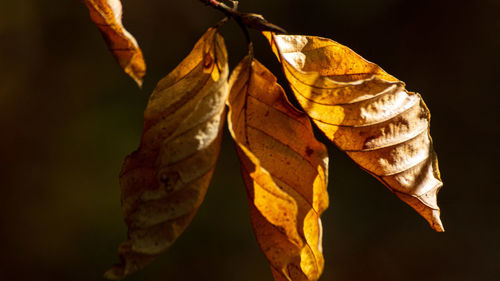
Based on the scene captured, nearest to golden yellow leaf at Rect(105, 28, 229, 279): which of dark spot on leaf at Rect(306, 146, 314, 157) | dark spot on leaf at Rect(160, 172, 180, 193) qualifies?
dark spot on leaf at Rect(160, 172, 180, 193)

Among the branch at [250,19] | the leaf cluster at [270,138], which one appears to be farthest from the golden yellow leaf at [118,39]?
the branch at [250,19]

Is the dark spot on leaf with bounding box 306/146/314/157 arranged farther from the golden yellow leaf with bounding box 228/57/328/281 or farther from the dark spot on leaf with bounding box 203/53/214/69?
the dark spot on leaf with bounding box 203/53/214/69

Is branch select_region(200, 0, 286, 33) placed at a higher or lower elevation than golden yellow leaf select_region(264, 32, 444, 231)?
higher

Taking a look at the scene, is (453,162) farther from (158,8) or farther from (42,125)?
(42,125)

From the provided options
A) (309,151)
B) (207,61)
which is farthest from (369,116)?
(207,61)

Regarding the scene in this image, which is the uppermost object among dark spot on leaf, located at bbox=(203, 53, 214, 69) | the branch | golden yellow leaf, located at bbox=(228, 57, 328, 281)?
the branch

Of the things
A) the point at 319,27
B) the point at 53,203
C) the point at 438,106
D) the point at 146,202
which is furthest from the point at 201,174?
the point at 438,106

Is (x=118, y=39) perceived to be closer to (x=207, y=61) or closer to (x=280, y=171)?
(x=207, y=61)
